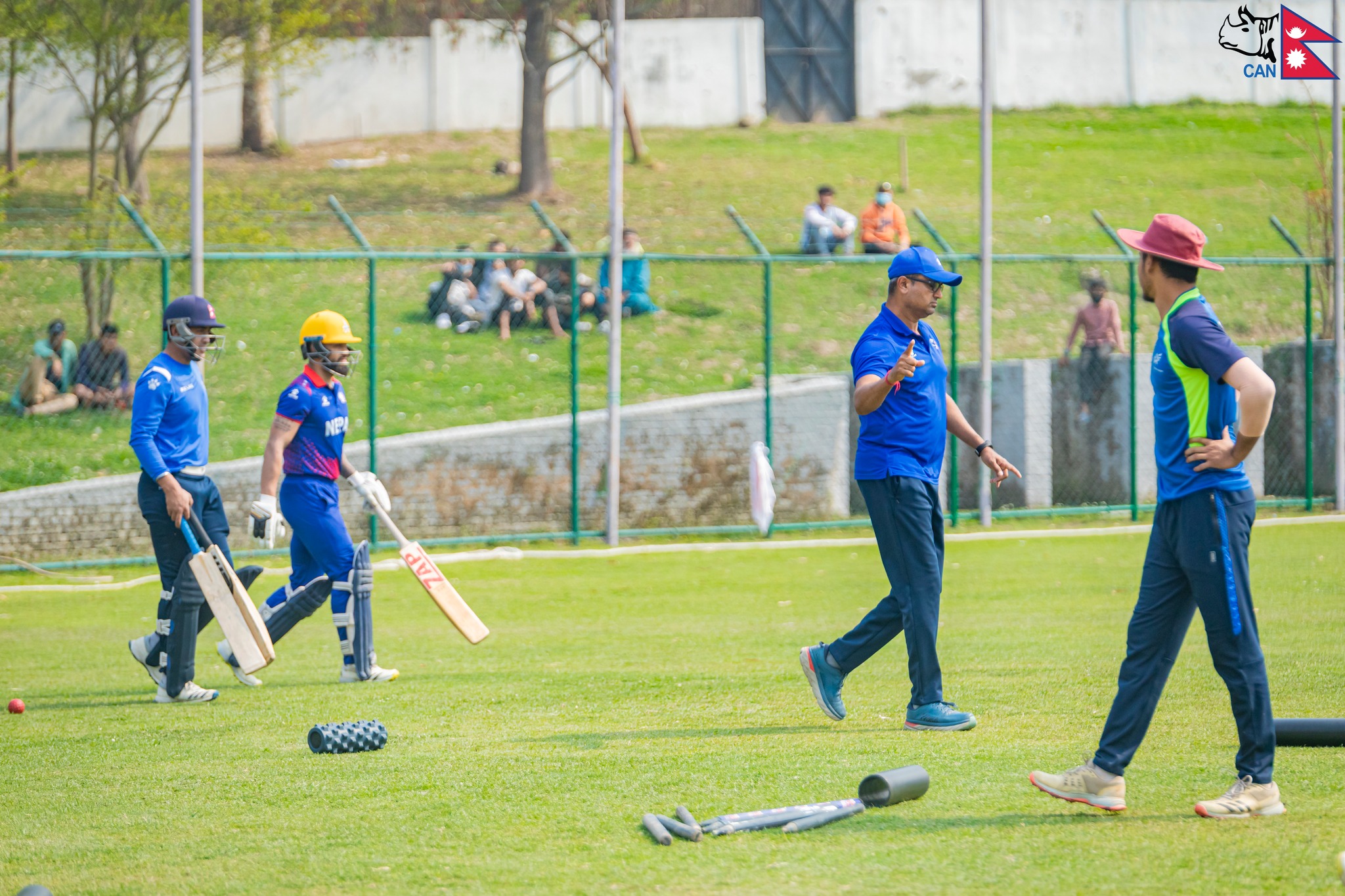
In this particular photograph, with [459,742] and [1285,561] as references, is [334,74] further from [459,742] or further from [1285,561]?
[459,742]

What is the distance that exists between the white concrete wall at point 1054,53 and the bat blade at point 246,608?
102 ft

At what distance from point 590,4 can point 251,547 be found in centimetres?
1905

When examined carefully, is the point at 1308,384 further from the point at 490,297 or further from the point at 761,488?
the point at 490,297

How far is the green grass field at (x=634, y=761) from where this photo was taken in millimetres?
4453

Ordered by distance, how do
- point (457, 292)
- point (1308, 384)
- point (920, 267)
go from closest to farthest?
point (920, 267), point (1308, 384), point (457, 292)

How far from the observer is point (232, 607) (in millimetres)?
7297

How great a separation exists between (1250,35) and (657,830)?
39515mm

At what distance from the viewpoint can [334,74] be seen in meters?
31.8

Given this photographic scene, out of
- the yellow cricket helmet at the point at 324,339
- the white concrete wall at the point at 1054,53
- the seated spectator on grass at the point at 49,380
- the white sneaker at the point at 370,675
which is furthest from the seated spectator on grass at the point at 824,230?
the white sneaker at the point at 370,675

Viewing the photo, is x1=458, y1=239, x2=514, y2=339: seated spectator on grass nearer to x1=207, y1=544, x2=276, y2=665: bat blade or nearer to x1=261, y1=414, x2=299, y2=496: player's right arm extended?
x1=261, y1=414, x2=299, y2=496: player's right arm extended

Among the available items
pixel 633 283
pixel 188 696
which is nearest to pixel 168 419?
pixel 188 696

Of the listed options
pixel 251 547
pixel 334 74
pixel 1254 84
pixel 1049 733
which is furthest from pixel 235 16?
pixel 1254 84

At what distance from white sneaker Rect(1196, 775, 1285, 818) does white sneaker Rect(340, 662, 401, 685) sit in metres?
4.71

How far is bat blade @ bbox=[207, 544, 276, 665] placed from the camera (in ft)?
23.5
